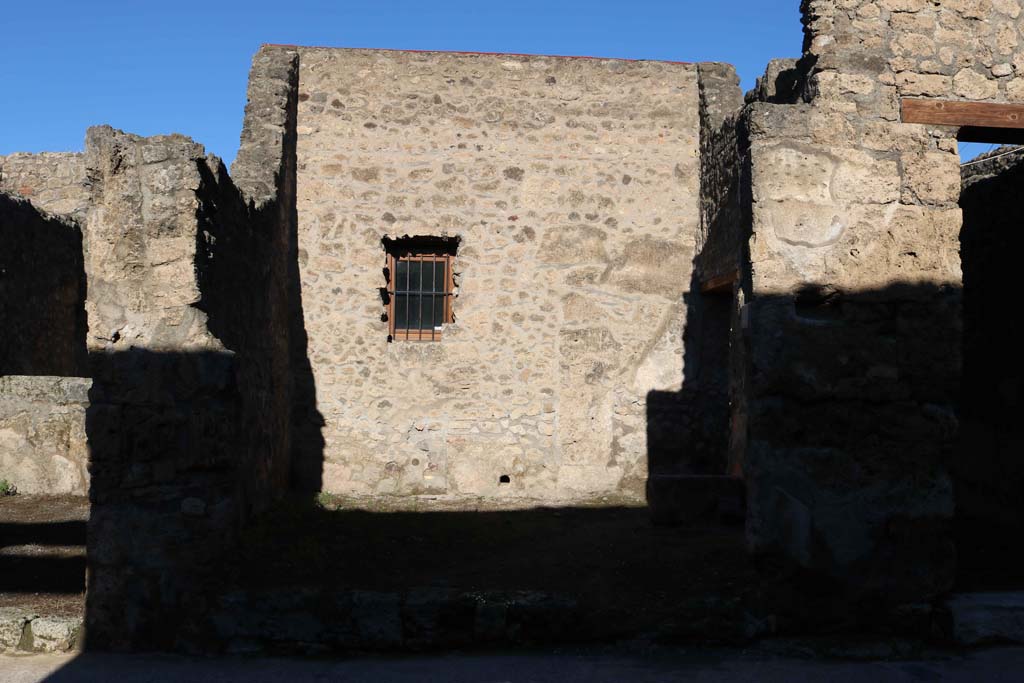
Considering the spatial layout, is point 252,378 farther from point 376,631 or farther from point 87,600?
point 376,631

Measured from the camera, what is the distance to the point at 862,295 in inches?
165

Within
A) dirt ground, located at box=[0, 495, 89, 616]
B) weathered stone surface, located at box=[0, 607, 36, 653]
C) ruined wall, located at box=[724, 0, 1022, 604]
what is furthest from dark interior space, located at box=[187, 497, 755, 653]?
dirt ground, located at box=[0, 495, 89, 616]

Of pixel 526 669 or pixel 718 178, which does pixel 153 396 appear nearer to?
pixel 526 669

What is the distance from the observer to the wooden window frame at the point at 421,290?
8477mm

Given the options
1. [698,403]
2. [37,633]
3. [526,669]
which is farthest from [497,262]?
[37,633]

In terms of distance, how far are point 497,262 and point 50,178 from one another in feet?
26.0

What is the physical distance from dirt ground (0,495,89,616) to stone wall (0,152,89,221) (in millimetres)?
6185

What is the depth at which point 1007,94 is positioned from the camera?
4.32 m

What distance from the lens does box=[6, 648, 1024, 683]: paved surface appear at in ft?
12.2

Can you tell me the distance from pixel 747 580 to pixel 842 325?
4.42 feet

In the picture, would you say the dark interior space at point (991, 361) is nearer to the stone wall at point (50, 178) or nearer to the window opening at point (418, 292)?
the window opening at point (418, 292)

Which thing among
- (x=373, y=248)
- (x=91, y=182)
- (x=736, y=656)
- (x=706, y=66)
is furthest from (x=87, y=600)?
(x=706, y=66)

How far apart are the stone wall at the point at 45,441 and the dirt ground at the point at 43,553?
0.65ft

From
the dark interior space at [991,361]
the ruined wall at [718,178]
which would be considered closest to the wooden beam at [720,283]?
the ruined wall at [718,178]
